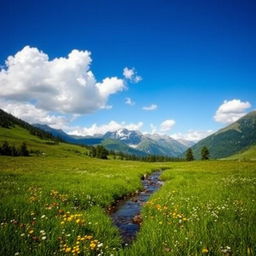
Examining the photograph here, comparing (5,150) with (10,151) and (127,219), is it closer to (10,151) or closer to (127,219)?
(10,151)

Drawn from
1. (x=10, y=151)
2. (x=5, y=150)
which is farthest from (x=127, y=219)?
(x=10, y=151)

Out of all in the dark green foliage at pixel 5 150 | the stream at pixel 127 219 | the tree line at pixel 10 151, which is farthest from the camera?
the tree line at pixel 10 151

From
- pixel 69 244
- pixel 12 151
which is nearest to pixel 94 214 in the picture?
pixel 69 244

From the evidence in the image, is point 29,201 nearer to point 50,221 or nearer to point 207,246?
point 50,221

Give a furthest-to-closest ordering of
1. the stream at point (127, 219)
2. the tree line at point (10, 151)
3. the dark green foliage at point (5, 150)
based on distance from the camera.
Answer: the tree line at point (10, 151) < the dark green foliage at point (5, 150) < the stream at point (127, 219)

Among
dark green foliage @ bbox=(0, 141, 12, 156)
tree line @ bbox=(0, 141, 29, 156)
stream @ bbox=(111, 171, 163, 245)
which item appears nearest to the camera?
stream @ bbox=(111, 171, 163, 245)

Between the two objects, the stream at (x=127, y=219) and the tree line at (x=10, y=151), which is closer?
the stream at (x=127, y=219)

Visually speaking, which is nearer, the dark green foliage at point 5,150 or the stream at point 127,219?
the stream at point 127,219

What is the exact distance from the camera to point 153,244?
651cm

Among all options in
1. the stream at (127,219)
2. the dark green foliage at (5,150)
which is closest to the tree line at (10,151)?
the dark green foliage at (5,150)

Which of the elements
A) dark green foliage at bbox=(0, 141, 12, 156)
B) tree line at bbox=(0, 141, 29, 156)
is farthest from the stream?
tree line at bbox=(0, 141, 29, 156)

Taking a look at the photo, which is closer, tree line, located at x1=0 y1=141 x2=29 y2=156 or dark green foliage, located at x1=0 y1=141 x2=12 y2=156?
dark green foliage, located at x1=0 y1=141 x2=12 y2=156

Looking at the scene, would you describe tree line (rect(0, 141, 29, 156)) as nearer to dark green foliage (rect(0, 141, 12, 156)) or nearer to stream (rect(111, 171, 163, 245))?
dark green foliage (rect(0, 141, 12, 156))

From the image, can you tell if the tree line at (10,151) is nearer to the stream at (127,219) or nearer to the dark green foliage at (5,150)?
the dark green foliage at (5,150)
